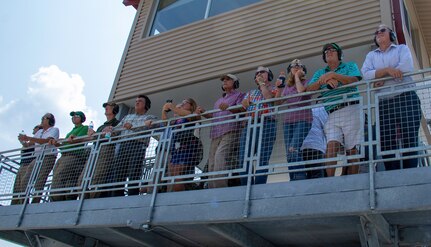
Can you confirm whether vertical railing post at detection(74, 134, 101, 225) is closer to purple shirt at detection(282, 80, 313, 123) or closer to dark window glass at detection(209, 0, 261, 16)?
purple shirt at detection(282, 80, 313, 123)

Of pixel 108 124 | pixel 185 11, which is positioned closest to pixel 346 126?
pixel 108 124

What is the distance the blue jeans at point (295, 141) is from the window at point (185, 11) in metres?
4.20

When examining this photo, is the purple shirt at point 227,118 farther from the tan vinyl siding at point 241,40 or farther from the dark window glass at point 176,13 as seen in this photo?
the dark window glass at point 176,13

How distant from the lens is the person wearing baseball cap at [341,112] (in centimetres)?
482

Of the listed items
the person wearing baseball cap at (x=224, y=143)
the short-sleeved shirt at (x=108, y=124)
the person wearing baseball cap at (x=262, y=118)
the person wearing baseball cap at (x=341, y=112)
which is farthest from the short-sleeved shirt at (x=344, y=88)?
the short-sleeved shirt at (x=108, y=124)

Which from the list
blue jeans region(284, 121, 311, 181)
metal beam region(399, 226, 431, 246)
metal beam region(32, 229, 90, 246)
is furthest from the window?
metal beam region(399, 226, 431, 246)

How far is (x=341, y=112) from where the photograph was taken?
4.99 metres

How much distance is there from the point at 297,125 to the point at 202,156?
1.43 meters

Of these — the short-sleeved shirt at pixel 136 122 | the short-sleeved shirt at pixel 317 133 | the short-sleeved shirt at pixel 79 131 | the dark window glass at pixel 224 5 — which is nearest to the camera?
the short-sleeved shirt at pixel 317 133

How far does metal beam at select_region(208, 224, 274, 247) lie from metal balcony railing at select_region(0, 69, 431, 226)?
0.51 m

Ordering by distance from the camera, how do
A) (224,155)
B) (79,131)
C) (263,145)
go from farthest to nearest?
(79,131) < (224,155) < (263,145)

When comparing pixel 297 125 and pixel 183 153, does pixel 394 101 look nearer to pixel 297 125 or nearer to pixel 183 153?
pixel 297 125

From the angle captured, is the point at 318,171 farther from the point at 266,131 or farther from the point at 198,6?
the point at 198,6

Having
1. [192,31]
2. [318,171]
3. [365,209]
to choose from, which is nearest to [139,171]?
[318,171]
